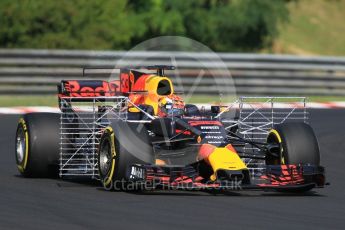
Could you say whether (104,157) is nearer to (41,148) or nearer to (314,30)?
(41,148)

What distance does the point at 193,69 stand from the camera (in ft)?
94.3

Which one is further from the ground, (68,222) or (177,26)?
(177,26)

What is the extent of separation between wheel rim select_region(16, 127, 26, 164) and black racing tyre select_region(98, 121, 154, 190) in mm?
2178

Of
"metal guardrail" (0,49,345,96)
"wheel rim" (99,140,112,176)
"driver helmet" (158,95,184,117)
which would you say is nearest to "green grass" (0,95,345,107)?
"metal guardrail" (0,49,345,96)

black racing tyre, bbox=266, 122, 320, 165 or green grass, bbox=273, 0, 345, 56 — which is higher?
green grass, bbox=273, 0, 345, 56

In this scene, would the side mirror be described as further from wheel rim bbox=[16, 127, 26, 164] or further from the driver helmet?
wheel rim bbox=[16, 127, 26, 164]

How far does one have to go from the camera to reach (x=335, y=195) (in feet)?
41.4

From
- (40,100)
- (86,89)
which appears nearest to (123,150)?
(86,89)

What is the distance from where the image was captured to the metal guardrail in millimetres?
27266

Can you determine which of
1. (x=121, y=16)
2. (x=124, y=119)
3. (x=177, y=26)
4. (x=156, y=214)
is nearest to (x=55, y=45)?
(x=121, y=16)

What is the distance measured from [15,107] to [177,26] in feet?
44.2

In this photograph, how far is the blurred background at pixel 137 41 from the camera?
2736cm

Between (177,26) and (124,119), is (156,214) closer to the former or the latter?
(124,119)

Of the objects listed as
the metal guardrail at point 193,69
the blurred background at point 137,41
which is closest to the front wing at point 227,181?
the blurred background at point 137,41
